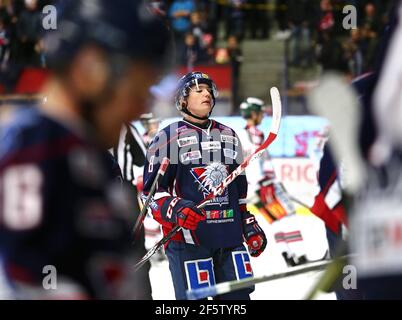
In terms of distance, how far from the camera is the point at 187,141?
12.5 feet

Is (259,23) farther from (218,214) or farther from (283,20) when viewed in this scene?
(218,214)

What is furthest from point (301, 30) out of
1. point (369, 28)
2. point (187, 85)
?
point (187, 85)

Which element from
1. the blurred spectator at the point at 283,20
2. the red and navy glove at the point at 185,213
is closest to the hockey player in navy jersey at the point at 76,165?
the red and navy glove at the point at 185,213

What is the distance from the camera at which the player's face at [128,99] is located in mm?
1567

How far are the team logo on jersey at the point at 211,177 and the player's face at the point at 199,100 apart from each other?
226 millimetres

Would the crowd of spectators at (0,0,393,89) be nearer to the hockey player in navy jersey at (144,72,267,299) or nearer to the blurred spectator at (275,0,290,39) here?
the blurred spectator at (275,0,290,39)

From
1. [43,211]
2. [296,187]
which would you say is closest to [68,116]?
[43,211]

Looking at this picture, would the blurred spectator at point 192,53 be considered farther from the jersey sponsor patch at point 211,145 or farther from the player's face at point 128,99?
the player's face at point 128,99

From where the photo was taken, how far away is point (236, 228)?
377cm

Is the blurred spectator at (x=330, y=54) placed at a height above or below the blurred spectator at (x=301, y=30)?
below

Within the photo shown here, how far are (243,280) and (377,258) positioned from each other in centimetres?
202

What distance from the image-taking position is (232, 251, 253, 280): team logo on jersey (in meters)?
3.73

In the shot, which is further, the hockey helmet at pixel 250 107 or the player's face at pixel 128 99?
the hockey helmet at pixel 250 107
